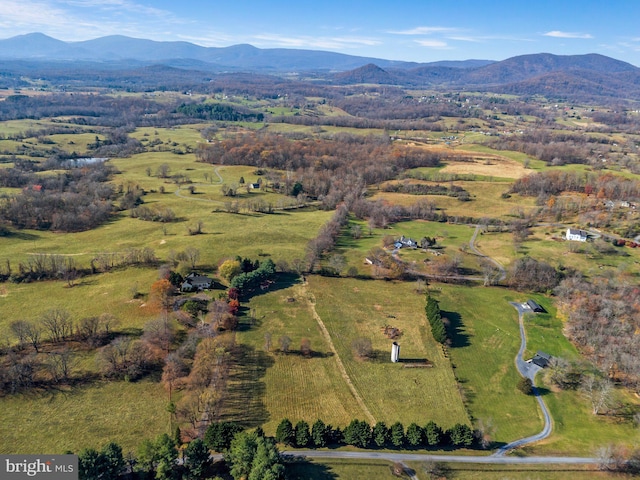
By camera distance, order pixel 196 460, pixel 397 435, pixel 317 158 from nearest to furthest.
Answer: pixel 196 460, pixel 397 435, pixel 317 158

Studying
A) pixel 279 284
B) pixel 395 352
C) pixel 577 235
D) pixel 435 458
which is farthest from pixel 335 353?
pixel 577 235

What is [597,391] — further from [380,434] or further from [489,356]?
[380,434]

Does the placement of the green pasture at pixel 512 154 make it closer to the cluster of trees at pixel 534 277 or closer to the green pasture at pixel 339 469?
the cluster of trees at pixel 534 277

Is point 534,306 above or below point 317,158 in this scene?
below

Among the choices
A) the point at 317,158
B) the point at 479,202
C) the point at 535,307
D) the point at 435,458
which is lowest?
the point at 435,458

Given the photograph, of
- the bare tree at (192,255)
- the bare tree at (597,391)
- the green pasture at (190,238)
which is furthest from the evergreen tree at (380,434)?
the bare tree at (192,255)

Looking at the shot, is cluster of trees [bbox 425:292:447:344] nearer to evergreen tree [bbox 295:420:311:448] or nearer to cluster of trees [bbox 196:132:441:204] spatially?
evergreen tree [bbox 295:420:311:448]

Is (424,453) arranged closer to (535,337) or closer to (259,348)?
(259,348)

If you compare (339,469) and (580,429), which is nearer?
(339,469)

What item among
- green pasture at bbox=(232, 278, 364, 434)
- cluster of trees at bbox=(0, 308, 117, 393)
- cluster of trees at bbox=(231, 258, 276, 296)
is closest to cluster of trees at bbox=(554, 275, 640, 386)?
green pasture at bbox=(232, 278, 364, 434)
